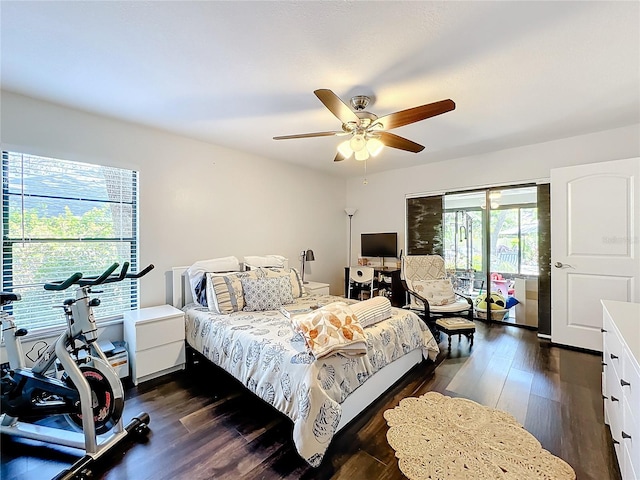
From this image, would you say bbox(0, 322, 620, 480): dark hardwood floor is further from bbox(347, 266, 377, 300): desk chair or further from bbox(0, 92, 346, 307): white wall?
bbox(347, 266, 377, 300): desk chair

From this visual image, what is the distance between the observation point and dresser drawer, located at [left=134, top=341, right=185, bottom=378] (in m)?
2.56

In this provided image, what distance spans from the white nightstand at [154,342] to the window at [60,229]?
0.45 m

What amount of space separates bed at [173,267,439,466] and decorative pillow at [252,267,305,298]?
354 mm

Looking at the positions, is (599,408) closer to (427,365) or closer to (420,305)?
(427,365)

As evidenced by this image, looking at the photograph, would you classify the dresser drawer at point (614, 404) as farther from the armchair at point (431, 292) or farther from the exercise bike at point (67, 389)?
the exercise bike at point (67, 389)

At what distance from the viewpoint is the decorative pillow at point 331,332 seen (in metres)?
1.82

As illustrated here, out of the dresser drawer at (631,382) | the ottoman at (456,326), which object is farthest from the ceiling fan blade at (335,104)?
the ottoman at (456,326)

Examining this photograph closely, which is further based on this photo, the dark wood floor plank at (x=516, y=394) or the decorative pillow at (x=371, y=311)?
the decorative pillow at (x=371, y=311)

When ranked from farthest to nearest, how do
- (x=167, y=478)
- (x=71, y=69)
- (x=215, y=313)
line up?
(x=215, y=313) < (x=71, y=69) < (x=167, y=478)

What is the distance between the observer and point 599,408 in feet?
7.14

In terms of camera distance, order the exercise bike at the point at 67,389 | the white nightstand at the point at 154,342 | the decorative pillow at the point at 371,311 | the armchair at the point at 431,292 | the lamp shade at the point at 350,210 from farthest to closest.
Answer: the lamp shade at the point at 350,210 → the armchair at the point at 431,292 → the white nightstand at the point at 154,342 → the decorative pillow at the point at 371,311 → the exercise bike at the point at 67,389

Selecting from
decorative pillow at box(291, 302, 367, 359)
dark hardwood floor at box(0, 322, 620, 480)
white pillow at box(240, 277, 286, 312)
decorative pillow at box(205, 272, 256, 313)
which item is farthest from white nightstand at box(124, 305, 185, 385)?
decorative pillow at box(291, 302, 367, 359)

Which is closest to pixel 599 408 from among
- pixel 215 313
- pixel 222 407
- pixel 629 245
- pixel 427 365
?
pixel 427 365

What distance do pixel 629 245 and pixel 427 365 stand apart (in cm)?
248
